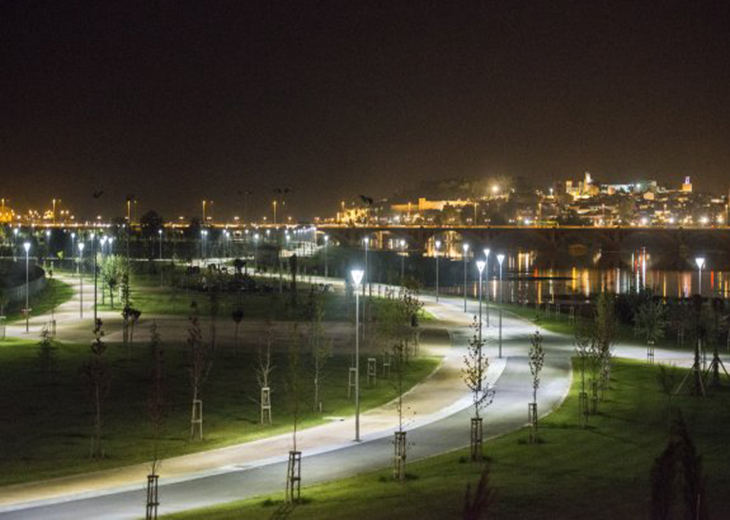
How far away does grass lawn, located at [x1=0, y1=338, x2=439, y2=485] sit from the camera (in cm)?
2178

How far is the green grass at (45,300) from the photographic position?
187 feet

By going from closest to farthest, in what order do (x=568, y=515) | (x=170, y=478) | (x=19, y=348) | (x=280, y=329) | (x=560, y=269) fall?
(x=568, y=515), (x=170, y=478), (x=19, y=348), (x=280, y=329), (x=560, y=269)

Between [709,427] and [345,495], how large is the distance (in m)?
10.7

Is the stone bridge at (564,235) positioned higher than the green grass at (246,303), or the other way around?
the stone bridge at (564,235)

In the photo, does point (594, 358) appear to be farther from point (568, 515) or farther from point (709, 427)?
point (568, 515)

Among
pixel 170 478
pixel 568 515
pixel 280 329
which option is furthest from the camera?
pixel 280 329

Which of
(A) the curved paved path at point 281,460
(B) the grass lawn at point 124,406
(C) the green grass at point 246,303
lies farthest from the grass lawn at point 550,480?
(C) the green grass at point 246,303

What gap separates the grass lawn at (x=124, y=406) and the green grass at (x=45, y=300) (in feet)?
59.5

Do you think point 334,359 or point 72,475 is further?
point 334,359

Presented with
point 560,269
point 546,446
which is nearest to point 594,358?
point 546,446

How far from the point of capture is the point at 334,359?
125ft

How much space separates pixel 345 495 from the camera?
17625 mm

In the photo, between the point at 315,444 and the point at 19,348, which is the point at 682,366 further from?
the point at 19,348

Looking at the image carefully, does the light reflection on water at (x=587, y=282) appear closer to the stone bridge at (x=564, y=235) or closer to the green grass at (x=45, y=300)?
the stone bridge at (x=564, y=235)
